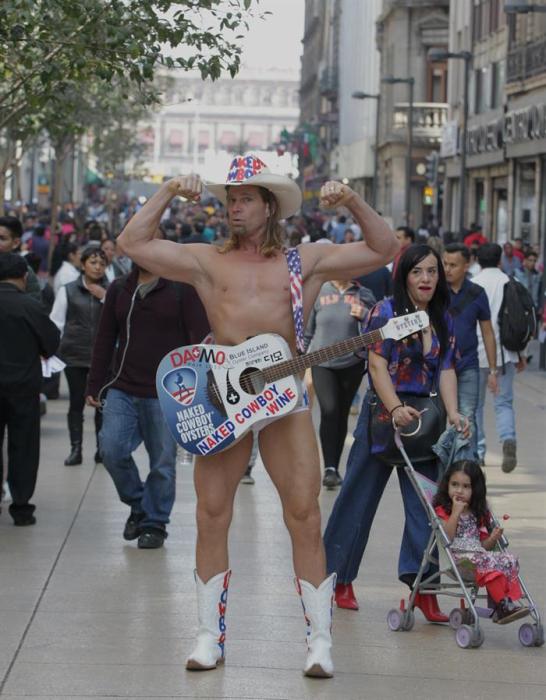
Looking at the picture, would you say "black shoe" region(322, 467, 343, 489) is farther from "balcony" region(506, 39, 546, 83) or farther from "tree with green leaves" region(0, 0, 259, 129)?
"balcony" region(506, 39, 546, 83)

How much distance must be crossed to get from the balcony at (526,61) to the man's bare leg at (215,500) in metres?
32.1

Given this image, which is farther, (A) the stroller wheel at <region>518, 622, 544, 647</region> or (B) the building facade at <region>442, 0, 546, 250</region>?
(B) the building facade at <region>442, 0, 546, 250</region>

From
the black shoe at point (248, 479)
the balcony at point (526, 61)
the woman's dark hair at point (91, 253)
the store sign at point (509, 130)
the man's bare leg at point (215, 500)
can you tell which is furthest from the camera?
the balcony at point (526, 61)

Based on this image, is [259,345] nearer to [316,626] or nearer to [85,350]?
[316,626]

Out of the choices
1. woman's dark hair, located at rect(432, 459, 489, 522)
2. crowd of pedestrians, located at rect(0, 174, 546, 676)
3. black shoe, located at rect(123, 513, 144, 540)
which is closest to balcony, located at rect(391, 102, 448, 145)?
crowd of pedestrians, located at rect(0, 174, 546, 676)

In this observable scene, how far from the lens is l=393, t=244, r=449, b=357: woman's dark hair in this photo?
7.69m

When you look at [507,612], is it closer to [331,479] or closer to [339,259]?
[339,259]

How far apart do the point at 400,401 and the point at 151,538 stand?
2488mm

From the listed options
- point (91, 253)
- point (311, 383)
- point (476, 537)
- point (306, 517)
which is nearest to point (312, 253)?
point (306, 517)

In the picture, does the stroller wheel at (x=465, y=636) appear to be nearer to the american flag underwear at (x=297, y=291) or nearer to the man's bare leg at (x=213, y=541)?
the man's bare leg at (x=213, y=541)

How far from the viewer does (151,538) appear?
962 centimetres

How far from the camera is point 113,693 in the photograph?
635 cm

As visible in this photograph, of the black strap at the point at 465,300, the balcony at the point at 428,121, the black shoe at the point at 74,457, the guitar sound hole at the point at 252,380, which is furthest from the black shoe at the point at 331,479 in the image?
the balcony at the point at 428,121

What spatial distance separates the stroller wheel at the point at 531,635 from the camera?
7289 millimetres
